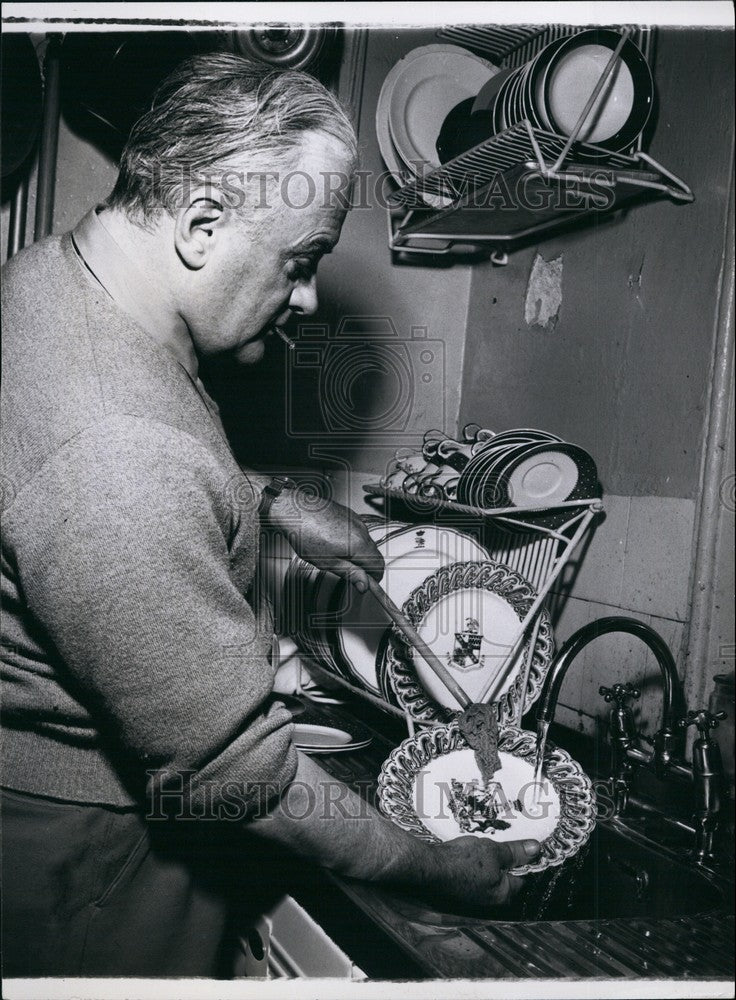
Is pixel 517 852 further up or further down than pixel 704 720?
further down

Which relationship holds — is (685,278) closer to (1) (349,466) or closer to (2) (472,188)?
(2) (472,188)

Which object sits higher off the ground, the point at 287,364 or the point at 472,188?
the point at 472,188

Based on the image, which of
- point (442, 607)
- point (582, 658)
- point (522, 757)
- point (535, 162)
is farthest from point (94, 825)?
point (535, 162)

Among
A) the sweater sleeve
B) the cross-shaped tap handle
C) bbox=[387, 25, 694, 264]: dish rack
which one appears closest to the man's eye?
the sweater sleeve

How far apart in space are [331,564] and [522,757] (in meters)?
0.41

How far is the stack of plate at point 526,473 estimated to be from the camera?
1.30 meters

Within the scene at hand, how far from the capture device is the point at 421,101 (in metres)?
1.59

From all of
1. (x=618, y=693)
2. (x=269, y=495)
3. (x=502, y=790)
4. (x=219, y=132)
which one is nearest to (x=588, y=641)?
(x=618, y=693)

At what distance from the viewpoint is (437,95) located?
5.22ft

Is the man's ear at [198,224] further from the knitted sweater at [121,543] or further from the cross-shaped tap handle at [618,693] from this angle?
the cross-shaped tap handle at [618,693]

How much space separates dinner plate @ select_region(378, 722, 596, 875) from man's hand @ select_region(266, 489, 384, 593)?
0.98 feet

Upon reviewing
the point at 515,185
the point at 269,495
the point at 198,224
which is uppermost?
the point at 515,185

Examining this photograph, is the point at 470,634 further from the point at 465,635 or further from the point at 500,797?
the point at 500,797

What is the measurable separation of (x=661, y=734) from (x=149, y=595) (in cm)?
72
